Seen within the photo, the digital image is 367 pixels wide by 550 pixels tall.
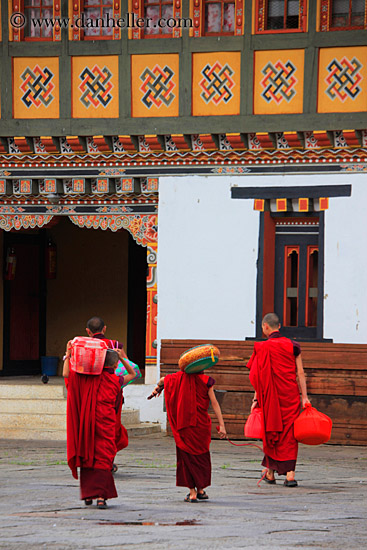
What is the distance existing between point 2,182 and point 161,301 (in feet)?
8.07

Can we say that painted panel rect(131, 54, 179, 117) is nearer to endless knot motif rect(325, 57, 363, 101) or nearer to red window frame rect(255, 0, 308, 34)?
red window frame rect(255, 0, 308, 34)

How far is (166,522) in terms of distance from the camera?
699 centimetres

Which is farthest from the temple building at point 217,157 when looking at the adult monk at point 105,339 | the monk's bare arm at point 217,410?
the monk's bare arm at point 217,410

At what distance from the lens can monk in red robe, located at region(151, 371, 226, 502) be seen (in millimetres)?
8094

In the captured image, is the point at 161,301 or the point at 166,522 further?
the point at 161,301

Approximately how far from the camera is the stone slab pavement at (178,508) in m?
6.31

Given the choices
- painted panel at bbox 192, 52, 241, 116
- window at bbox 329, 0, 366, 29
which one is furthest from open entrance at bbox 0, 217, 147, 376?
window at bbox 329, 0, 366, 29

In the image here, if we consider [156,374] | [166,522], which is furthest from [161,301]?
[166,522]

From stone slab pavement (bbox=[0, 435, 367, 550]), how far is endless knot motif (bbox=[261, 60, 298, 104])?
405 cm

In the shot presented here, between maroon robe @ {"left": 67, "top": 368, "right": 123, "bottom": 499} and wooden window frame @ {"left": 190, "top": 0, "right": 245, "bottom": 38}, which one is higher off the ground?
wooden window frame @ {"left": 190, "top": 0, "right": 245, "bottom": 38}

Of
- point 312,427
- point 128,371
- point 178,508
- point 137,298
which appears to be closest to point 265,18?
point 137,298

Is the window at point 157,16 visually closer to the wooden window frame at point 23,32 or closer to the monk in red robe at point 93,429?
the wooden window frame at point 23,32

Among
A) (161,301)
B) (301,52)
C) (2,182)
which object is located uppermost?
(301,52)

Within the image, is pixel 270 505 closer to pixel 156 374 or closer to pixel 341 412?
pixel 341 412
